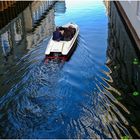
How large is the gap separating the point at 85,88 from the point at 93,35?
12278 millimetres

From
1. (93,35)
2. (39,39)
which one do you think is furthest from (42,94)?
(93,35)

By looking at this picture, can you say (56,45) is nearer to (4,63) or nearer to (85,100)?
(4,63)

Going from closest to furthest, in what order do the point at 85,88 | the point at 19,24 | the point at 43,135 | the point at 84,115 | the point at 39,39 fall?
the point at 43,135 → the point at 84,115 → the point at 85,88 → the point at 39,39 → the point at 19,24

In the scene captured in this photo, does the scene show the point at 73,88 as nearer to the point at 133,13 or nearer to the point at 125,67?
the point at 125,67

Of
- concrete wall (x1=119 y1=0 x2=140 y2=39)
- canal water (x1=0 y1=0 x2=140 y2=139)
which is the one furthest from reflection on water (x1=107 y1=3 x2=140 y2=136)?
concrete wall (x1=119 y1=0 x2=140 y2=39)

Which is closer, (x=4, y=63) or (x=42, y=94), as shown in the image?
(x=42, y=94)

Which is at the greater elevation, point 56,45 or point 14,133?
point 56,45

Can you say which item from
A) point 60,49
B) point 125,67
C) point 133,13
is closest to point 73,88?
point 125,67

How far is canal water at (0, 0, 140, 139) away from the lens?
16656 millimetres

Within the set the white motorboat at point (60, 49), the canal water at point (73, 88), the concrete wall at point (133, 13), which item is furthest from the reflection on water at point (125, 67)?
the white motorboat at point (60, 49)

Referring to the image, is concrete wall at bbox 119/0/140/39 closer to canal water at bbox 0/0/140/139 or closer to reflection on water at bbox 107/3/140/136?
reflection on water at bbox 107/3/140/136

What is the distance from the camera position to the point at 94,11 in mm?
42594

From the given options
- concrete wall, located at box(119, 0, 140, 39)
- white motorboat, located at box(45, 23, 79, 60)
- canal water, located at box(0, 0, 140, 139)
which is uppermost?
concrete wall, located at box(119, 0, 140, 39)

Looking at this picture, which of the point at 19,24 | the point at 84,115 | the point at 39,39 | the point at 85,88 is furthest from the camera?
the point at 19,24
